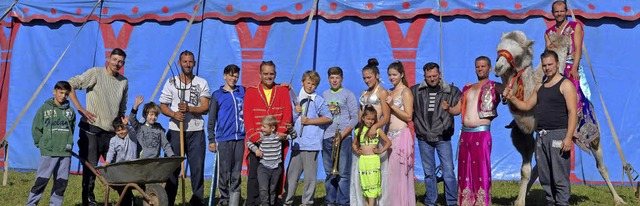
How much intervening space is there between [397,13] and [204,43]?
7.04 feet

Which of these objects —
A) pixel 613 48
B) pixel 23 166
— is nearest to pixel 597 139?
pixel 613 48

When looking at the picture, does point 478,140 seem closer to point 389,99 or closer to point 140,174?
point 389,99

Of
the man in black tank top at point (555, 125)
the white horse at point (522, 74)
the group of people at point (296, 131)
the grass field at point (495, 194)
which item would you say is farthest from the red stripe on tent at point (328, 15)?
the man in black tank top at point (555, 125)

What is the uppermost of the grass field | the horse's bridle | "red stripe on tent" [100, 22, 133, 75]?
"red stripe on tent" [100, 22, 133, 75]

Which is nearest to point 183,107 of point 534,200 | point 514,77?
point 514,77

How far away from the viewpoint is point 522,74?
7.01m

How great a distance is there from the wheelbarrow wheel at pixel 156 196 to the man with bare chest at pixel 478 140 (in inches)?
89.1

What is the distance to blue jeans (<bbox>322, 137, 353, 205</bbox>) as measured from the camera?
7324 millimetres

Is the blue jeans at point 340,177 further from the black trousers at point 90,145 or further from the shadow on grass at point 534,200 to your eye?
the black trousers at point 90,145

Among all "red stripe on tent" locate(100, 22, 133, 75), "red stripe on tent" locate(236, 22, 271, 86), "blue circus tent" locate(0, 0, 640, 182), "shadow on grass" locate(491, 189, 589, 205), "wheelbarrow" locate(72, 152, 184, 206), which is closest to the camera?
"wheelbarrow" locate(72, 152, 184, 206)

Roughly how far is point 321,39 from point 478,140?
311cm

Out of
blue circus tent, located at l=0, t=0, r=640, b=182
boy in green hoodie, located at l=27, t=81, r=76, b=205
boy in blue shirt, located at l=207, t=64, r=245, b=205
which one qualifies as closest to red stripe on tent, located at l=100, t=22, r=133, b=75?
blue circus tent, located at l=0, t=0, r=640, b=182

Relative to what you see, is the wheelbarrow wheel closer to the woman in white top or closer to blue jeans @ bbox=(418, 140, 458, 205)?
the woman in white top

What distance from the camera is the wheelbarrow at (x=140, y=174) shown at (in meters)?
5.92
